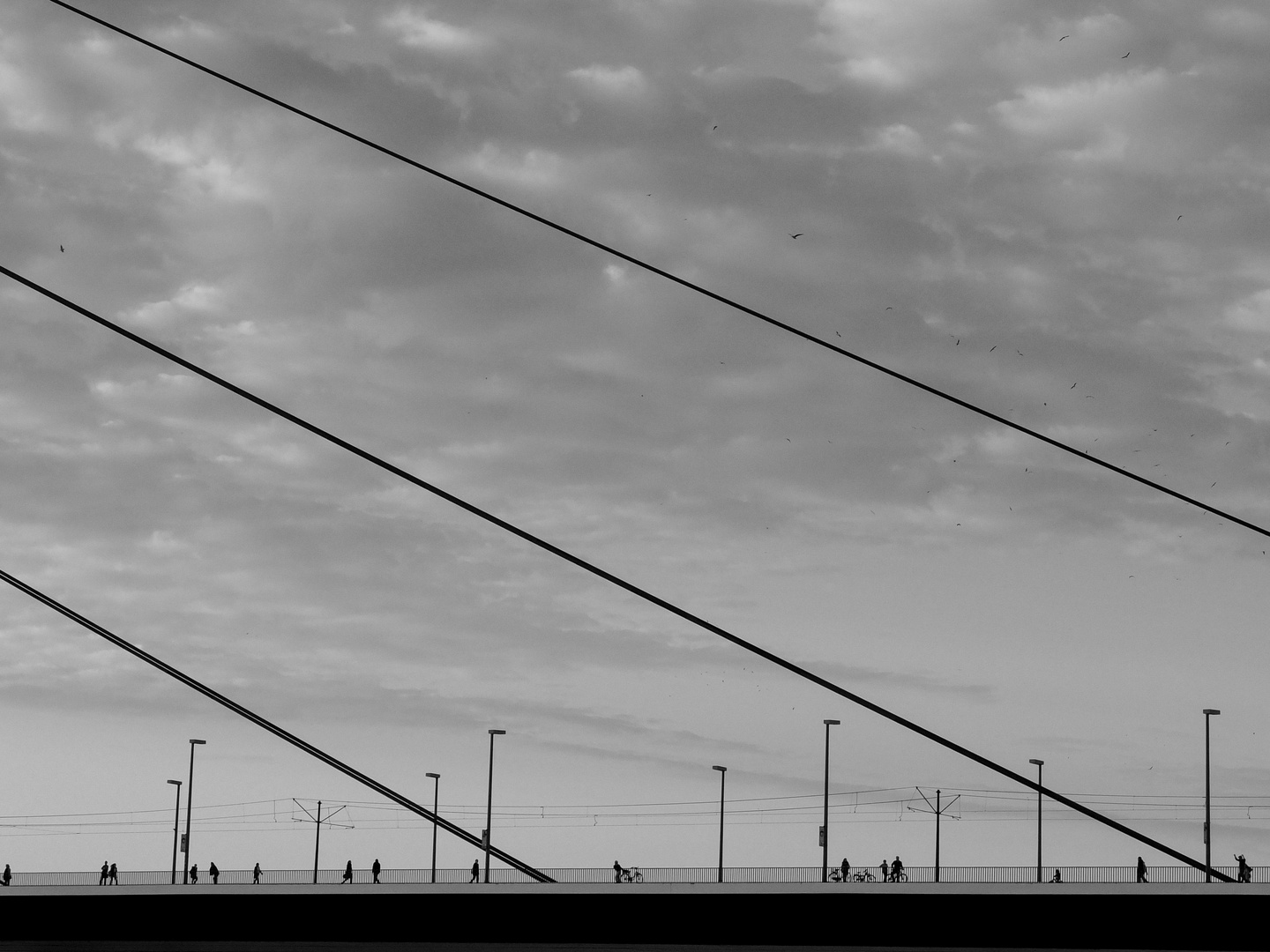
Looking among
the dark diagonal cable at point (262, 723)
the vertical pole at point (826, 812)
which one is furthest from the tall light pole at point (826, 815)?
the dark diagonal cable at point (262, 723)

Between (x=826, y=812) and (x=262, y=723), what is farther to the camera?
(x=826, y=812)

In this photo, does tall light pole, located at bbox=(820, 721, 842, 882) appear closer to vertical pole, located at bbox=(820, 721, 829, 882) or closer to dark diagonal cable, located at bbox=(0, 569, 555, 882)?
vertical pole, located at bbox=(820, 721, 829, 882)

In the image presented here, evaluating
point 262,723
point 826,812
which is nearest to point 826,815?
point 826,812

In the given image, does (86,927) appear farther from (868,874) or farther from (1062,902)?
(868,874)

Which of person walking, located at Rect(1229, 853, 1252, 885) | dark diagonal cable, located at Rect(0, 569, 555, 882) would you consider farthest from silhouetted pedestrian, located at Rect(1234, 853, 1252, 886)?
dark diagonal cable, located at Rect(0, 569, 555, 882)

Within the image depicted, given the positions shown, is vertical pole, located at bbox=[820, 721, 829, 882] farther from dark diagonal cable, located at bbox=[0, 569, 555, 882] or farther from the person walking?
dark diagonal cable, located at bbox=[0, 569, 555, 882]

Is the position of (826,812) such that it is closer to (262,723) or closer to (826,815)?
(826,815)

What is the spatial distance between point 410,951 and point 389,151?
49.1ft

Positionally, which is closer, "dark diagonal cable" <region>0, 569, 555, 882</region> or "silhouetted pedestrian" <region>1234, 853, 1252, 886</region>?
"dark diagonal cable" <region>0, 569, 555, 882</region>

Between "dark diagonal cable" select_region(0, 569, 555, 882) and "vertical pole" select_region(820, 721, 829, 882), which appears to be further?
"vertical pole" select_region(820, 721, 829, 882)

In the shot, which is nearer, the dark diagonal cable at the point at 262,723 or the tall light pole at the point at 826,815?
the dark diagonal cable at the point at 262,723

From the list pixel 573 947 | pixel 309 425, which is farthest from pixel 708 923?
pixel 309 425

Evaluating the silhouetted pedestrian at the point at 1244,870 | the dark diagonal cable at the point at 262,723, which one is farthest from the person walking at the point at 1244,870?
the dark diagonal cable at the point at 262,723

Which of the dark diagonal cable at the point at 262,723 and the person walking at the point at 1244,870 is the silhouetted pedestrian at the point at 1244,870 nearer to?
the person walking at the point at 1244,870
